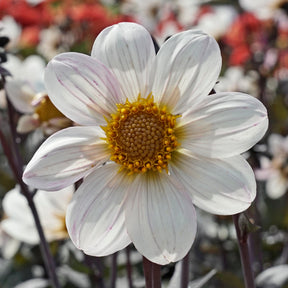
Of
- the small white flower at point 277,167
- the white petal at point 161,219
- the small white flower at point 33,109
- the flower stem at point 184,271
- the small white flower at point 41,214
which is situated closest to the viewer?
the white petal at point 161,219

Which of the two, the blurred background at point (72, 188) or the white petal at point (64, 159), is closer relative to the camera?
the white petal at point (64, 159)

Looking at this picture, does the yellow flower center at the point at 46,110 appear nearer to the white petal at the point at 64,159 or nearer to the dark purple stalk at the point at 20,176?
the dark purple stalk at the point at 20,176

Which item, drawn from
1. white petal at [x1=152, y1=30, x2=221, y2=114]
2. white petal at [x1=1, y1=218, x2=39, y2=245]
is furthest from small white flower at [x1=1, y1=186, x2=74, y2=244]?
white petal at [x1=152, y1=30, x2=221, y2=114]

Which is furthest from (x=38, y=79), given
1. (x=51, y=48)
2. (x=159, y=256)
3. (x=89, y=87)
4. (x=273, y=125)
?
(x=51, y=48)

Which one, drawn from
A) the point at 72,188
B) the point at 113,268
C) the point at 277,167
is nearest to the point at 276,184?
the point at 277,167

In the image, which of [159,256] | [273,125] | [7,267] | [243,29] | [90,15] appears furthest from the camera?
[90,15]

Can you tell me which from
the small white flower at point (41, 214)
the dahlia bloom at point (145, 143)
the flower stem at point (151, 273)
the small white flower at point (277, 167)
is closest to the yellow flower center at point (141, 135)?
the dahlia bloom at point (145, 143)

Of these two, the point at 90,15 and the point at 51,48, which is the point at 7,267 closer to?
the point at 51,48

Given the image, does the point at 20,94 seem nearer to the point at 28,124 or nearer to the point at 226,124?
the point at 28,124
